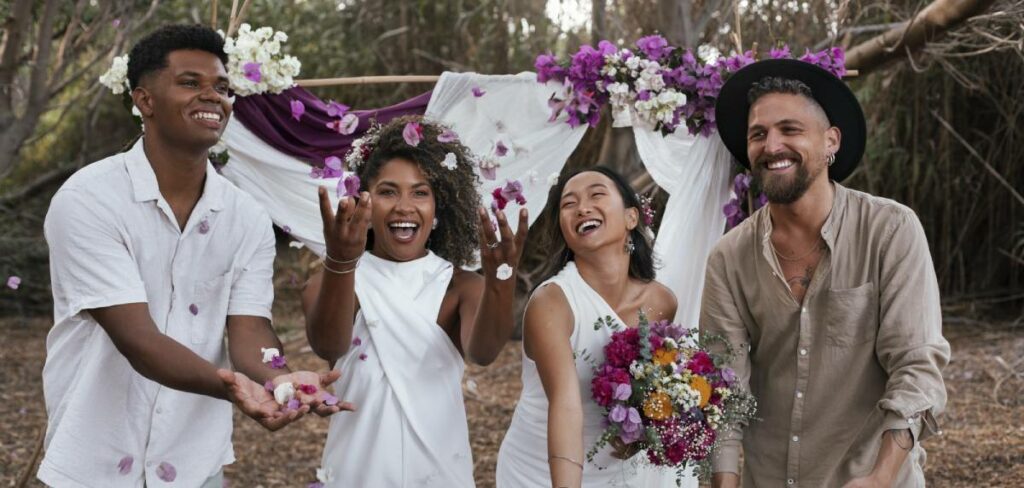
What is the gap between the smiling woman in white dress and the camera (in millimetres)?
3402

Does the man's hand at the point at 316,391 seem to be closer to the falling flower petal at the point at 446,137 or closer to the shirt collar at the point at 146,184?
the shirt collar at the point at 146,184

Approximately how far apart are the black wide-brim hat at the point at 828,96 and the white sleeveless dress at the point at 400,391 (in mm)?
1026

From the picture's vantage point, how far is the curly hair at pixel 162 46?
3.08 metres

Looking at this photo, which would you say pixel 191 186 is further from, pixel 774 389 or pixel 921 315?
pixel 921 315

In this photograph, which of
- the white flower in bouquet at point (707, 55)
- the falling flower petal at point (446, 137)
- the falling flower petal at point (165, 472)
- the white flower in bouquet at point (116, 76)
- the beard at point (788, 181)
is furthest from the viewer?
the white flower in bouquet at point (707, 55)

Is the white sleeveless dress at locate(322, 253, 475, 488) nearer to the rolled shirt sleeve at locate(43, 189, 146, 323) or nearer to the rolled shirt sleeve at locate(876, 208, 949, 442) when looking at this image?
the rolled shirt sleeve at locate(43, 189, 146, 323)

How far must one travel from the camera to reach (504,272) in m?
3.05

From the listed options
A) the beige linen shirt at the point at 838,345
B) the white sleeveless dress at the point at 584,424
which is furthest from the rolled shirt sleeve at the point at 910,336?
the white sleeveless dress at the point at 584,424

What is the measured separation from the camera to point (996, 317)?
10273 millimetres

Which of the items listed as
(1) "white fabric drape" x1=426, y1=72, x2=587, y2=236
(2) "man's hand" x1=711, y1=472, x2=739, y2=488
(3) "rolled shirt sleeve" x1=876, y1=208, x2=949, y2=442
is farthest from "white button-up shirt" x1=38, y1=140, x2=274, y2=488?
(1) "white fabric drape" x1=426, y1=72, x2=587, y2=236

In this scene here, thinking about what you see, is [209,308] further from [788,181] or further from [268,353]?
[788,181]

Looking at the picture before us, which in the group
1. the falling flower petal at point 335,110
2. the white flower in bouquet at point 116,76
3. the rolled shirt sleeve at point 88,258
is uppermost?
the white flower in bouquet at point 116,76

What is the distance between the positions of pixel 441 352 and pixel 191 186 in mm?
902

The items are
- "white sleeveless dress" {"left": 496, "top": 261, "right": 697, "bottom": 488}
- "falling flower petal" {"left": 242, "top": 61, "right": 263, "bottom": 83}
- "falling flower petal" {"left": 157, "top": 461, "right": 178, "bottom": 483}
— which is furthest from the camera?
"falling flower petal" {"left": 242, "top": 61, "right": 263, "bottom": 83}
